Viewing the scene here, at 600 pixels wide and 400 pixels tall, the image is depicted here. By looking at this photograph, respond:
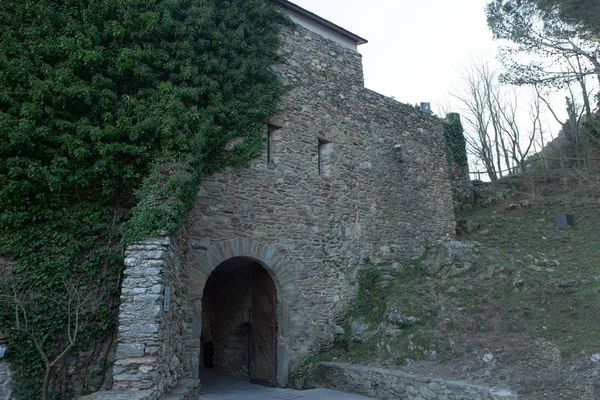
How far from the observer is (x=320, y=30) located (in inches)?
388

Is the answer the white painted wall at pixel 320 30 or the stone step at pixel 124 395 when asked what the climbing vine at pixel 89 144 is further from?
the white painted wall at pixel 320 30

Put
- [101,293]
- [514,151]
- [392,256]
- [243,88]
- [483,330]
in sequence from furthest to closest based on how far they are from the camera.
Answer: [514,151] < [392,256] < [243,88] < [483,330] < [101,293]

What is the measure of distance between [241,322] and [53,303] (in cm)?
453

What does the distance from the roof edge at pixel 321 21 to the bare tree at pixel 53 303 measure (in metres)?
6.81

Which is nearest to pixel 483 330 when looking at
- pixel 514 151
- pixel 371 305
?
pixel 371 305

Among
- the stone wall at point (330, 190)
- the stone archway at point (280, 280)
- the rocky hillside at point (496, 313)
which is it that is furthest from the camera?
the stone wall at point (330, 190)

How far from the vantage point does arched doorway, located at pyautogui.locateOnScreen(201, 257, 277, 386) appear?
8055 mm

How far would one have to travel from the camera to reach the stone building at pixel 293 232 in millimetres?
5301

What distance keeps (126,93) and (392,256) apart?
649 centimetres

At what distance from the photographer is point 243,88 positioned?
7.88 meters

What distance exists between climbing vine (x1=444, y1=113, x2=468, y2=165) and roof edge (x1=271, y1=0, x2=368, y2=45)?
402 centimetres

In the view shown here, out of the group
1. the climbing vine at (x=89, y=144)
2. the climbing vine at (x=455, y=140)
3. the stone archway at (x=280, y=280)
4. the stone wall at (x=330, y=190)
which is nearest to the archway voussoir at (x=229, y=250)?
the stone archway at (x=280, y=280)

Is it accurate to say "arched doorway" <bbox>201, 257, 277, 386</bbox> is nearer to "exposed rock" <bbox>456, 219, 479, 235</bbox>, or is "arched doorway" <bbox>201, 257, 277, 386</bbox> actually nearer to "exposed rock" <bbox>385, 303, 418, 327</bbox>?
"exposed rock" <bbox>385, 303, 418, 327</bbox>

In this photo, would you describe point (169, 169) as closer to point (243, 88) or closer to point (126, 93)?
point (126, 93)
